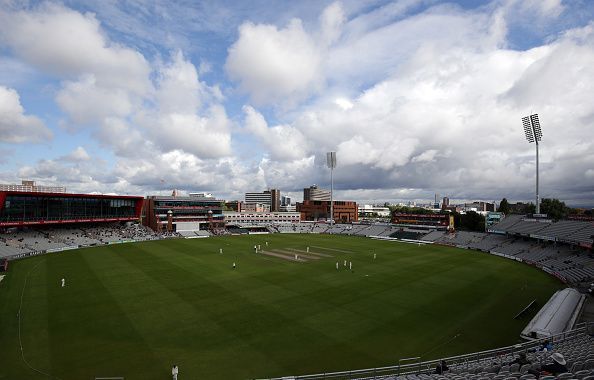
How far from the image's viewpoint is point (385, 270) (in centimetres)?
3994

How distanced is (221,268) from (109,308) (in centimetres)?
1619

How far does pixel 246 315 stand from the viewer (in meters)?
23.3

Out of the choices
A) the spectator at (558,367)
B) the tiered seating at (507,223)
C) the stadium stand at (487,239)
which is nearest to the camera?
the spectator at (558,367)

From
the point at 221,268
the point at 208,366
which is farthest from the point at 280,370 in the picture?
the point at 221,268

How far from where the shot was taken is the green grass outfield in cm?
1666

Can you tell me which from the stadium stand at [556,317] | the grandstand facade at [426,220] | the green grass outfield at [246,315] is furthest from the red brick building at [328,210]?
the stadium stand at [556,317]

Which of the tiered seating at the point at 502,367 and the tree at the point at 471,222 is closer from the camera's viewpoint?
the tiered seating at the point at 502,367

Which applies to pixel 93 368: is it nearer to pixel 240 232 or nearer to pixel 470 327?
pixel 470 327

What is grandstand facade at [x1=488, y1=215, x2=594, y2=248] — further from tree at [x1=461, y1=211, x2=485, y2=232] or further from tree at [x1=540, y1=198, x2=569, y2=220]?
tree at [x1=540, y1=198, x2=569, y2=220]

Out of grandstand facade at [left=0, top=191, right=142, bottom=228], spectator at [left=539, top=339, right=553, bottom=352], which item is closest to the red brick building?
grandstand facade at [left=0, top=191, right=142, bottom=228]

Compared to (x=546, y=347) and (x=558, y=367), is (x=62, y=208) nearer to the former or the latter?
(x=546, y=347)

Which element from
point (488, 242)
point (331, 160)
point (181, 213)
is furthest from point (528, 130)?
point (181, 213)

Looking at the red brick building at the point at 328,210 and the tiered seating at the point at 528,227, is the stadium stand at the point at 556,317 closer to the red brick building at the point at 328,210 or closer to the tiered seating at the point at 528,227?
the tiered seating at the point at 528,227

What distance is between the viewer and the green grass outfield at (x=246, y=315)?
16656mm
